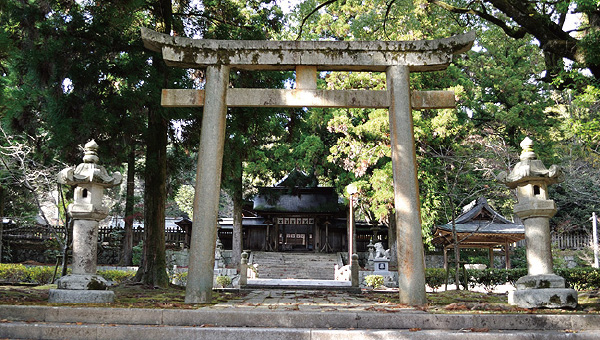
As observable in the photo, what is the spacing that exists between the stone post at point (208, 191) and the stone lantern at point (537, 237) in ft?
15.0

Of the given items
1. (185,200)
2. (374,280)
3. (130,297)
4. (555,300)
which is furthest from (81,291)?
(185,200)

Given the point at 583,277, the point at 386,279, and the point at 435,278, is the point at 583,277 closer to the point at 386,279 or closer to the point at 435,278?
the point at 435,278

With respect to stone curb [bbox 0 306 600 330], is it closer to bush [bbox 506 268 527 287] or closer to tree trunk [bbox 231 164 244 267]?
bush [bbox 506 268 527 287]

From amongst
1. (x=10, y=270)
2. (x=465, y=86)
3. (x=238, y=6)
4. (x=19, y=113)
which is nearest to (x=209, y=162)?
(x=238, y=6)

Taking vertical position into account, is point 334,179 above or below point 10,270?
above

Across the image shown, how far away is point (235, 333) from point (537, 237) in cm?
459

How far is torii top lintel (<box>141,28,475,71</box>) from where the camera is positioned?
8031 millimetres

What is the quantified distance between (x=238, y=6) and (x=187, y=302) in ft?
26.7

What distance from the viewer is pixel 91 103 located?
9922 mm

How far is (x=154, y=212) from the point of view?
10.5 m

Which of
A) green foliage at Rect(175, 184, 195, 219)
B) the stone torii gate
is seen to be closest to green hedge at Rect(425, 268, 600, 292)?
the stone torii gate

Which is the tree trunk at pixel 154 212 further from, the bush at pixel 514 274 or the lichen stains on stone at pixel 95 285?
the bush at pixel 514 274

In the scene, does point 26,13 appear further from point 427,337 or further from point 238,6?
point 427,337

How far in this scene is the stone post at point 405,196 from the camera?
23.9 ft
